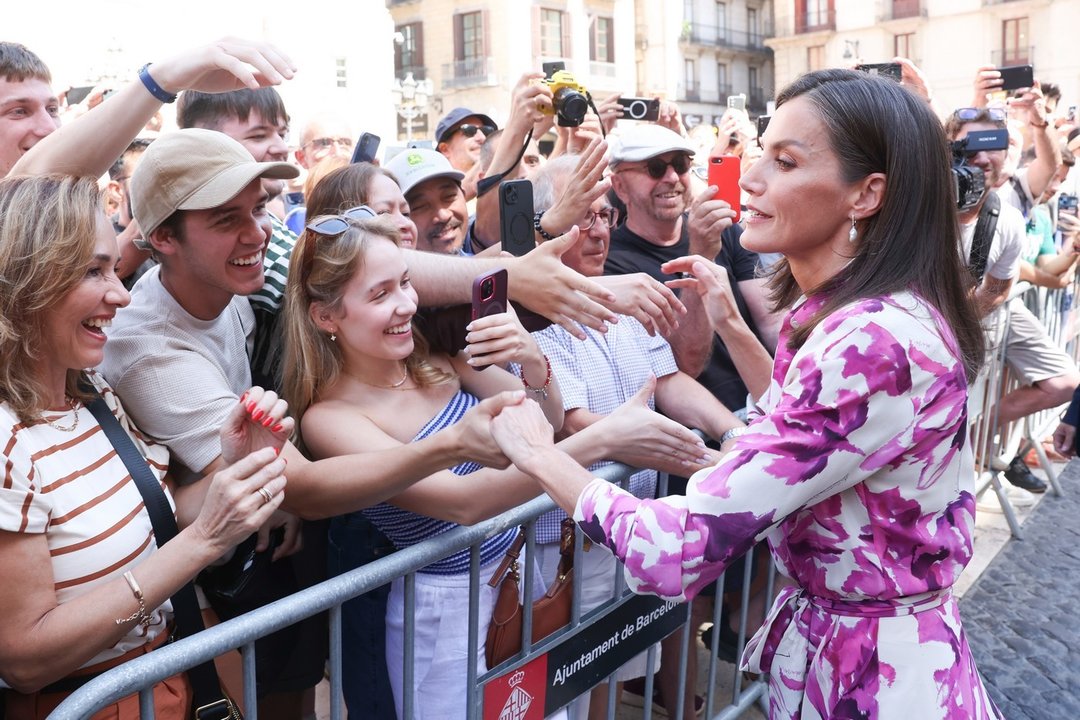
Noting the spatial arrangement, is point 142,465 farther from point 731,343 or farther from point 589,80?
point 589,80

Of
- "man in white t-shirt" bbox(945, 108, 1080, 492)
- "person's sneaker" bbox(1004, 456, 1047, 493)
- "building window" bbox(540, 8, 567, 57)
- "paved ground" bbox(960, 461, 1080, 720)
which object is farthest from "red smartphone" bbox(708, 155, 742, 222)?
"building window" bbox(540, 8, 567, 57)

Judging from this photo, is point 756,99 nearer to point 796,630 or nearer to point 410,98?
point 410,98

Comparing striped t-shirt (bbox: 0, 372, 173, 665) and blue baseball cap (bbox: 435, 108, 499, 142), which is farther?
blue baseball cap (bbox: 435, 108, 499, 142)

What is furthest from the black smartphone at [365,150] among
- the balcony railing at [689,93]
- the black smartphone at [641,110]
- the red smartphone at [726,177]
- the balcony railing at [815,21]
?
the balcony railing at [815,21]

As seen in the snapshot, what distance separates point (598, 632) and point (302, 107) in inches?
857

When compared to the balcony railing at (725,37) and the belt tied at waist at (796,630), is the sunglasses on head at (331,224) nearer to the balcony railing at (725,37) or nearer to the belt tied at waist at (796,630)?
the belt tied at waist at (796,630)

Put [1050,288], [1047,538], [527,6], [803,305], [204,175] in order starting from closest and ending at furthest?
[803,305] < [204,175] < [1047,538] < [1050,288] < [527,6]

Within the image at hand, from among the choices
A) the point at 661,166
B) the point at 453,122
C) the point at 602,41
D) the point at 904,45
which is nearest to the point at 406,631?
the point at 661,166

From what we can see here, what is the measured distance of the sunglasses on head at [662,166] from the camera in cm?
362

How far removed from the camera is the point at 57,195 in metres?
1.87

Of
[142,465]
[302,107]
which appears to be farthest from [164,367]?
[302,107]

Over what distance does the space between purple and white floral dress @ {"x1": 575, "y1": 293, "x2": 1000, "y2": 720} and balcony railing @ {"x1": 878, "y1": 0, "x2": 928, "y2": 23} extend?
38874mm

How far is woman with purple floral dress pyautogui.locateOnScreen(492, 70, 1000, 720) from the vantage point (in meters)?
1.59

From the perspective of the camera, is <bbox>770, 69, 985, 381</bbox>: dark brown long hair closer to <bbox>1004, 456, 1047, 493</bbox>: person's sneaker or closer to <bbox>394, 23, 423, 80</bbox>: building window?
<bbox>1004, 456, 1047, 493</bbox>: person's sneaker
